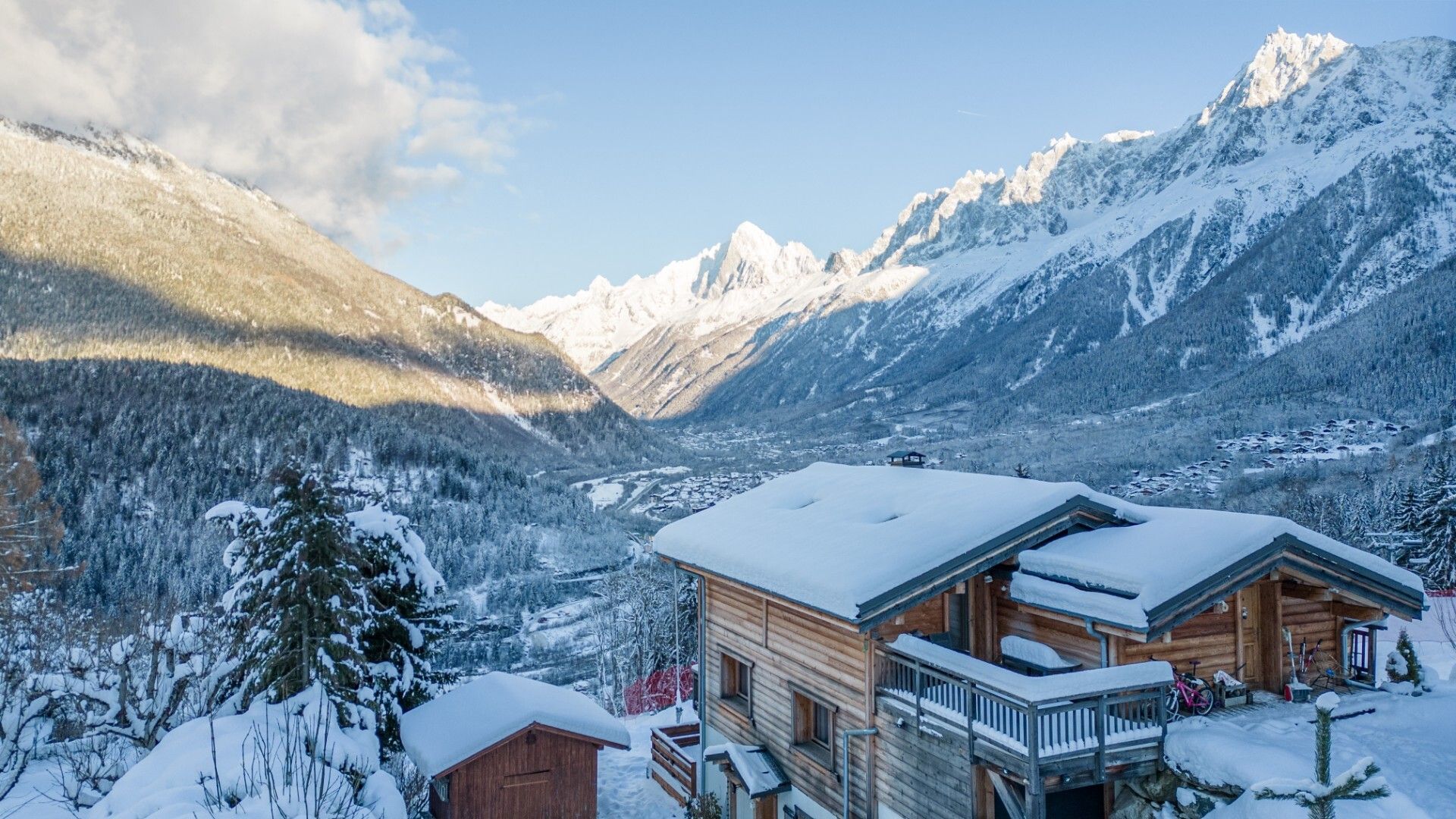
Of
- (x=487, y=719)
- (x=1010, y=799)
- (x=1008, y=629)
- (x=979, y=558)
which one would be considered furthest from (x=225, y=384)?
(x=1010, y=799)

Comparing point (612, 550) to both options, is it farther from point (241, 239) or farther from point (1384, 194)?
point (1384, 194)

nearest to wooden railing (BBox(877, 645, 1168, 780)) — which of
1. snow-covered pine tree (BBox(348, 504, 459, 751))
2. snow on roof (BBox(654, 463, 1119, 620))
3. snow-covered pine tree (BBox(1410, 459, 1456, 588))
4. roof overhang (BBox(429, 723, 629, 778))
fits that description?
snow on roof (BBox(654, 463, 1119, 620))

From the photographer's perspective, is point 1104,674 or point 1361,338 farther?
point 1361,338

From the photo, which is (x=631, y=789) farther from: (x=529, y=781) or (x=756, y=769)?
(x=756, y=769)

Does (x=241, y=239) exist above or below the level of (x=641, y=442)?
above

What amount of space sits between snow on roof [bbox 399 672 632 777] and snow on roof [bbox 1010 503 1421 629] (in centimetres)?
916

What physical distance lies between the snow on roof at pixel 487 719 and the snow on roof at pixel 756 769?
3026 mm

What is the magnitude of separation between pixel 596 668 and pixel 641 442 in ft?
419

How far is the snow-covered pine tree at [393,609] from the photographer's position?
1708 cm

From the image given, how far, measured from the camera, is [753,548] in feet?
48.3

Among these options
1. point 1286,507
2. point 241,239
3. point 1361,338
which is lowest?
point 1286,507

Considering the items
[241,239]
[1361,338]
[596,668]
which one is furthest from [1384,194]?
[241,239]

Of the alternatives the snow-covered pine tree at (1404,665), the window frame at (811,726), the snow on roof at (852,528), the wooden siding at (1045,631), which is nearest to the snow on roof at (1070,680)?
the wooden siding at (1045,631)

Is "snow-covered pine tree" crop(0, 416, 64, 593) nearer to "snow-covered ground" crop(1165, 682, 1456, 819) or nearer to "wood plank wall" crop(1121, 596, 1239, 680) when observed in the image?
"wood plank wall" crop(1121, 596, 1239, 680)
